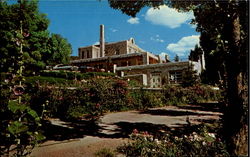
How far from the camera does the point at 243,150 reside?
4410 millimetres

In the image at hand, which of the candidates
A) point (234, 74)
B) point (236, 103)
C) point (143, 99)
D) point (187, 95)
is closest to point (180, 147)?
point (236, 103)

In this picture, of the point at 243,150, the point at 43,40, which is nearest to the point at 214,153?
the point at 243,150

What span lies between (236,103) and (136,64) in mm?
33958

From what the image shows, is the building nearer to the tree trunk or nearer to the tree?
the tree

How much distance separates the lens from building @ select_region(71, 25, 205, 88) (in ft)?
95.8

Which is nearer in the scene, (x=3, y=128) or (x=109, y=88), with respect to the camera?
(x=3, y=128)

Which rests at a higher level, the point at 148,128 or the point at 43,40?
the point at 43,40

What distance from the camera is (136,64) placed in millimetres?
38438

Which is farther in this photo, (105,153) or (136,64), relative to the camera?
(136,64)

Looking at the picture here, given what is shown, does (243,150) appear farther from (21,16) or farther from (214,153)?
(21,16)

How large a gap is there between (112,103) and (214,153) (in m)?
8.98

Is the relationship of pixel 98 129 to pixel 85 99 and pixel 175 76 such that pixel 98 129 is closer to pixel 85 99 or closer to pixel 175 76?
pixel 85 99

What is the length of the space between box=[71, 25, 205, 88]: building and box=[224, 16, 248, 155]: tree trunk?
12.9 m

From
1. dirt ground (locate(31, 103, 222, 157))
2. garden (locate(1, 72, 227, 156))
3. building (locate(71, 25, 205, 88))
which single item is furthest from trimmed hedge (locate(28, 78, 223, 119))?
building (locate(71, 25, 205, 88))
